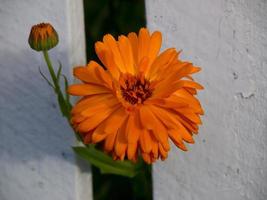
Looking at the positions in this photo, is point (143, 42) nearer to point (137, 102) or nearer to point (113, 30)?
point (137, 102)

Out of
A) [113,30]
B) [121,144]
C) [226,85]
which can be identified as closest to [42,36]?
[121,144]

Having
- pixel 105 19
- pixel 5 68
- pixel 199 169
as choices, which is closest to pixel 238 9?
pixel 199 169

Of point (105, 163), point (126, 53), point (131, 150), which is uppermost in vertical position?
point (126, 53)

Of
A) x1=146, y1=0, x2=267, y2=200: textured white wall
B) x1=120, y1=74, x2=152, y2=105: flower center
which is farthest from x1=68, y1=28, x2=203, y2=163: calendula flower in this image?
x1=146, y1=0, x2=267, y2=200: textured white wall

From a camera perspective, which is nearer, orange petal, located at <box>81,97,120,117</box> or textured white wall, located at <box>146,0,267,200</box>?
orange petal, located at <box>81,97,120,117</box>

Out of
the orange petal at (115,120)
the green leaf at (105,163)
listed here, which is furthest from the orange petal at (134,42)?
the green leaf at (105,163)

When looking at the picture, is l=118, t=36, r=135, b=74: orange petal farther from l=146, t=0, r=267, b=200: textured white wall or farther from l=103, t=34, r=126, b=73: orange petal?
l=146, t=0, r=267, b=200: textured white wall

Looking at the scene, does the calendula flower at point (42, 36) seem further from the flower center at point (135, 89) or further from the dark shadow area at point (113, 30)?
the dark shadow area at point (113, 30)
